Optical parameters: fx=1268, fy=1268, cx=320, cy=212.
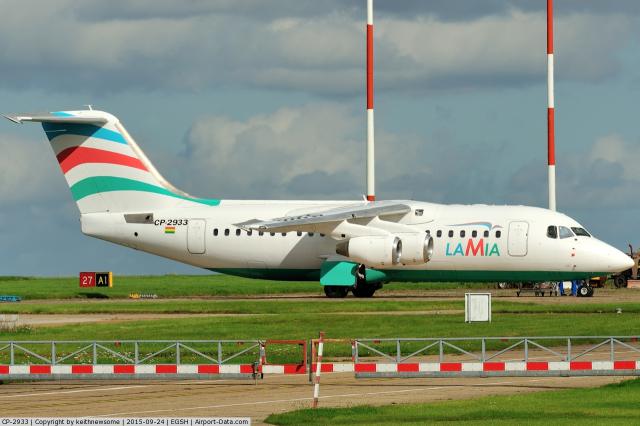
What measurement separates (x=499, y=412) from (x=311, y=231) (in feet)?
121

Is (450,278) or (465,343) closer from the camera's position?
(465,343)

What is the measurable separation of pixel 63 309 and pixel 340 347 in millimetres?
21162

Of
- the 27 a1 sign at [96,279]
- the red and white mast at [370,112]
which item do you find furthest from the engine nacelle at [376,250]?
the 27 a1 sign at [96,279]

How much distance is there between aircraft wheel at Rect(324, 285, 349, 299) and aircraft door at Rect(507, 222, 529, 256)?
8.50 metres

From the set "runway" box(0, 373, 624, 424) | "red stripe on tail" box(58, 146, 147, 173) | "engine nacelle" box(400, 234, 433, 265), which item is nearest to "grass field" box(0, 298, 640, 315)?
"engine nacelle" box(400, 234, 433, 265)

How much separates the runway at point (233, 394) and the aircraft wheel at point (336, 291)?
1186 inches

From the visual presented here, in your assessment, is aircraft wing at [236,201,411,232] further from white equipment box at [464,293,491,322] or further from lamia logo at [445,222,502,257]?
white equipment box at [464,293,491,322]

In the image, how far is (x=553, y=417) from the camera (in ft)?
71.1

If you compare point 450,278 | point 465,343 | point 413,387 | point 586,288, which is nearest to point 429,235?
point 450,278

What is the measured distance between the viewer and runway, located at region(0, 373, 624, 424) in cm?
2345

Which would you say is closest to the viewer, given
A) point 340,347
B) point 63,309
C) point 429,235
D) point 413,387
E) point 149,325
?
point 413,387

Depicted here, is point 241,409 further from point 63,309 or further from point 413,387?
point 63,309

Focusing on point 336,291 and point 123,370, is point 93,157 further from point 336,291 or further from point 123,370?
point 123,370

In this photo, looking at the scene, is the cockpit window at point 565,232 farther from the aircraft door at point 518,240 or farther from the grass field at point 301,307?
the grass field at point 301,307
